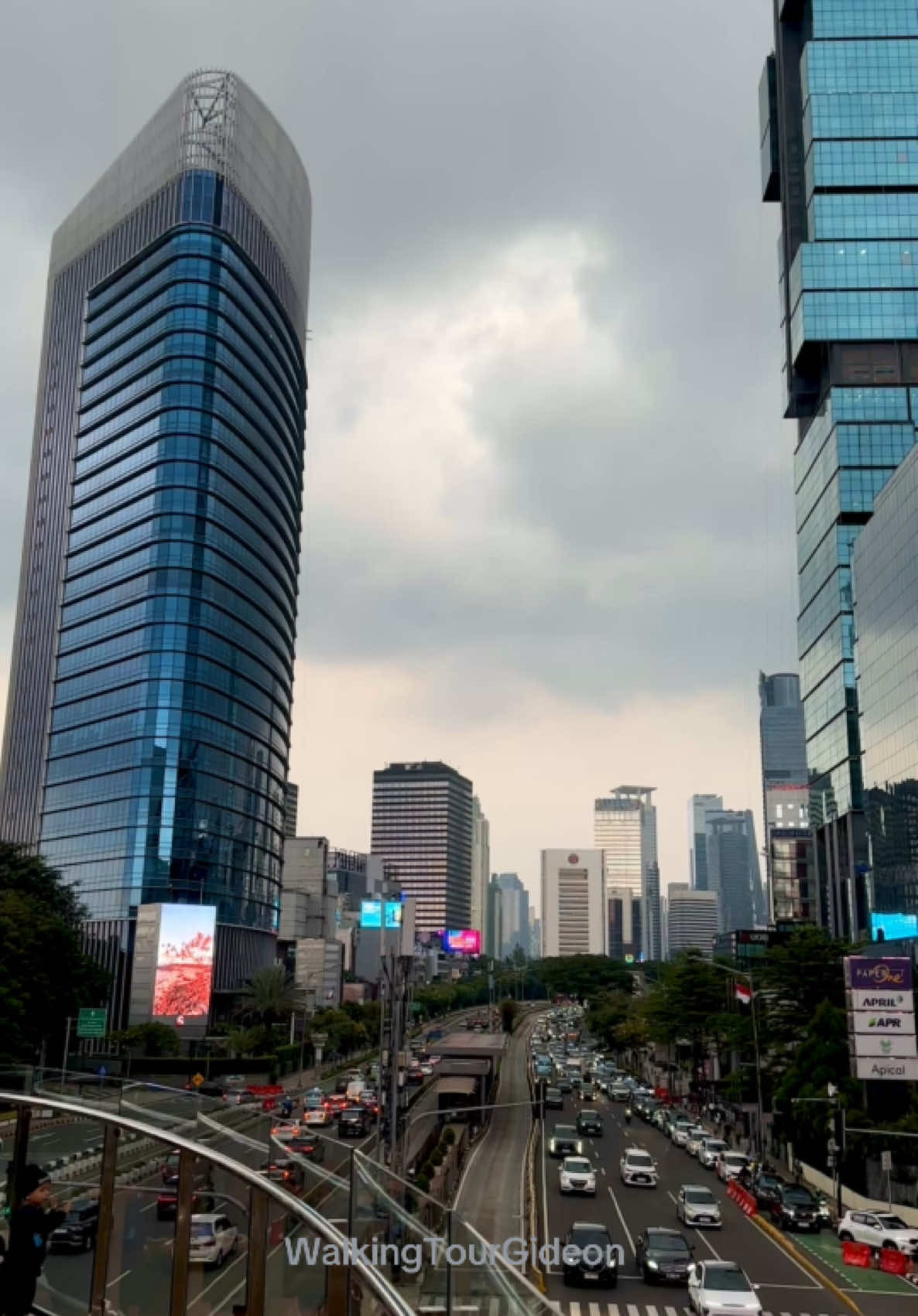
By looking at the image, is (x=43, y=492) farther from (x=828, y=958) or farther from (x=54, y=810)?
(x=828, y=958)

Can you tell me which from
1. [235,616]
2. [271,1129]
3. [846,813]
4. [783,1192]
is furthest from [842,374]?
[271,1129]

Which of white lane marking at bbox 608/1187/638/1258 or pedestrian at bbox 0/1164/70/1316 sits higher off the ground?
pedestrian at bbox 0/1164/70/1316

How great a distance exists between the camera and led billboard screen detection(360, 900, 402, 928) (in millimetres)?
188250

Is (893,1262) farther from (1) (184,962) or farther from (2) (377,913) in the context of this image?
(2) (377,913)

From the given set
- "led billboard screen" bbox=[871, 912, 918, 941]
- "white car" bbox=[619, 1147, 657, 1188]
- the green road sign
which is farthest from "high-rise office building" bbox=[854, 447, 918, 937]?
the green road sign

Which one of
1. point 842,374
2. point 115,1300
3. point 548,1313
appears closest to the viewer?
point 548,1313

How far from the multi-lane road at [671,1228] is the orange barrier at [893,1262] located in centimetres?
153

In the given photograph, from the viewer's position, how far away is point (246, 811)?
144375 mm

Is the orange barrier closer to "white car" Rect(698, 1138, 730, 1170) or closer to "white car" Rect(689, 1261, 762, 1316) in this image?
"white car" Rect(689, 1261, 762, 1316)

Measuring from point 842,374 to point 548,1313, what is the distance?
141822mm

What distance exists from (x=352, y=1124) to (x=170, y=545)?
290 feet

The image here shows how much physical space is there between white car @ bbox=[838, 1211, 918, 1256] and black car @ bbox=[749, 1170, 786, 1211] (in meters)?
Answer: 4.30

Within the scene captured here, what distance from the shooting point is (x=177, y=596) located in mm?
136625

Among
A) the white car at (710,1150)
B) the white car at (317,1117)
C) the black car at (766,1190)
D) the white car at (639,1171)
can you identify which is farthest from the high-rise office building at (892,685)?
the black car at (766,1190)
